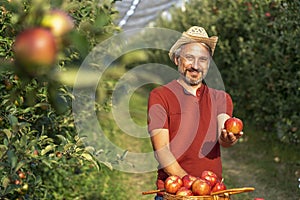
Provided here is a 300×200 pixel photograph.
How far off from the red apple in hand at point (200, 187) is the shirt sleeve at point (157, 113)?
47 centimetres

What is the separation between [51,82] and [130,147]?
8.62m

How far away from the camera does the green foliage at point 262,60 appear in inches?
291

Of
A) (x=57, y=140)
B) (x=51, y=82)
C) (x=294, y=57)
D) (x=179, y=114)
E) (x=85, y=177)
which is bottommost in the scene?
(x=85, y=177)

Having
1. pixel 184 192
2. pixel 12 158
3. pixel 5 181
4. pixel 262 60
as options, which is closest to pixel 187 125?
pixel 184 192

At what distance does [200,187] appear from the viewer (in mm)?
2443

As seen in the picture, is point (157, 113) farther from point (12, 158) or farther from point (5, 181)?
point (12, 158)

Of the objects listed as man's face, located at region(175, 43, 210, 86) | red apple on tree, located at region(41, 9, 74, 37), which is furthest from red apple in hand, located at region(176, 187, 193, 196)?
red apple on tree, located at region(41, 9, 74, 37)

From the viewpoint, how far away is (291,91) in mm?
7582

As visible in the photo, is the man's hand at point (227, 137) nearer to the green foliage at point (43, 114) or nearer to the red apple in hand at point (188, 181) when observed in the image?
the red apple in hand at point (188, 181)

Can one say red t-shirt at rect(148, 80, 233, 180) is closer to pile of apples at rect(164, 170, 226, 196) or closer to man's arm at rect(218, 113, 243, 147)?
man's arm at rect(218, 113, 243, 147)

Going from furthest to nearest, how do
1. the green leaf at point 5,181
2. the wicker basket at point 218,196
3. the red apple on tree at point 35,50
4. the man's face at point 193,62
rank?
the man's face at point 193,62, the wicker basket at point 218,196, the green leaf at point 5,181, the red apple on tree at point 35,50

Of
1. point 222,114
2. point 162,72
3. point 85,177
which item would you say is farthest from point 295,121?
point 162,72

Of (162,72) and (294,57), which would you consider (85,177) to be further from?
(162,72)

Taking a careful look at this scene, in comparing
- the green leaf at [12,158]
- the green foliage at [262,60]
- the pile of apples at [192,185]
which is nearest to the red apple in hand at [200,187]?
the pile of apples at [192,185]
